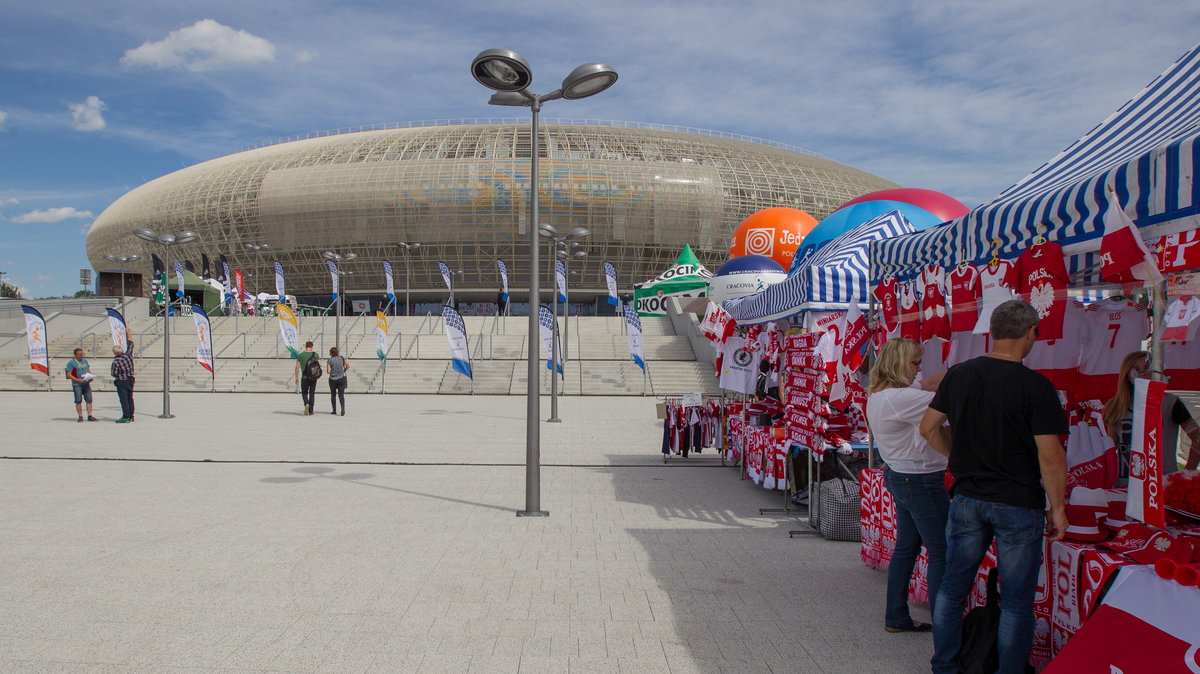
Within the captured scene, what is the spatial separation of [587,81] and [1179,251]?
16.0 ft

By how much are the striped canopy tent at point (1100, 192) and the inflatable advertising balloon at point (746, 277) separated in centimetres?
1318

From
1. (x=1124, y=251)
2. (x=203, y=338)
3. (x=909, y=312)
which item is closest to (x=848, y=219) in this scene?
(x=909, y=312)

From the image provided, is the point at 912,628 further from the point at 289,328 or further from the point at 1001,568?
the point at 289,328

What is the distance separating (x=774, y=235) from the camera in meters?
21.6

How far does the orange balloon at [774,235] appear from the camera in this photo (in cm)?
2153

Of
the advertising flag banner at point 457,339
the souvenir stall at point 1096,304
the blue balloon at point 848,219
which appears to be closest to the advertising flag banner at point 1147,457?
the souvenir stall at point 1096,304

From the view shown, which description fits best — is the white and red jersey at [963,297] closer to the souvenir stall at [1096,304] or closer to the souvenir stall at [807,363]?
the souvenir stall at [1096,304]

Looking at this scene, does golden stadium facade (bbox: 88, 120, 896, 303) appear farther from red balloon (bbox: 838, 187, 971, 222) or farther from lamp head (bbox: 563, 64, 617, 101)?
lamp head (bbox: 563, 64, 617, 101)

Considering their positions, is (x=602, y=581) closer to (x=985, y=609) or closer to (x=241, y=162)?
(x=985, y=609)

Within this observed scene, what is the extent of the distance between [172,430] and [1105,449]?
1429 centimetres

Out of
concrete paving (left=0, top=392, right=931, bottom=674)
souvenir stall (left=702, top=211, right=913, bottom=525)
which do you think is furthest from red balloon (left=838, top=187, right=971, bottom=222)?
concrete paving (left=0, top=392, right=931, bottom=674)

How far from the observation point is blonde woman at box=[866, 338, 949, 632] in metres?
3.88

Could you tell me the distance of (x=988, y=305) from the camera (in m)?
4.40

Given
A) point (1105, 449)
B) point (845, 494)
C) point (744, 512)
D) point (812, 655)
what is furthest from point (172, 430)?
point (1105, 449)
